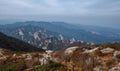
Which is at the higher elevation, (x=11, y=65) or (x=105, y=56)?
(x=105, y=56)

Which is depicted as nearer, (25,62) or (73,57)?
(73,57)

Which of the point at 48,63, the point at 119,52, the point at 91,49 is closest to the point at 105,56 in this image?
the point at 119,52

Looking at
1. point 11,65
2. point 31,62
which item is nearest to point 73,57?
point 31,62

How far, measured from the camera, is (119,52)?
1999 inches

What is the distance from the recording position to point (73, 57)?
185 ft

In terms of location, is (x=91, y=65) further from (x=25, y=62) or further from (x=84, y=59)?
(x=25, y=62)

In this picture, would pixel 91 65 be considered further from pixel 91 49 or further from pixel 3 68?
pixel 3 68

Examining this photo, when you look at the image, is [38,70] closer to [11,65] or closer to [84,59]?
[84,59]

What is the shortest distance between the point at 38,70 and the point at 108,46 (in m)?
15.0

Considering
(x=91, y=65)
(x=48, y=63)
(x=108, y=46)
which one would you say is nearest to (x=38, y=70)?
(x=48, y=63)

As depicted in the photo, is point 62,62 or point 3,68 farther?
point 3,68

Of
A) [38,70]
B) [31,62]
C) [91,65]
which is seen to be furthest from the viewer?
[31,62]

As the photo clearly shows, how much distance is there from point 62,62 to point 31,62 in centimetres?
1197

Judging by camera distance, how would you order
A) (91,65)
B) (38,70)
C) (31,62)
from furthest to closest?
(31,62), (38,70), (91,65)
